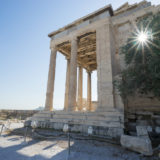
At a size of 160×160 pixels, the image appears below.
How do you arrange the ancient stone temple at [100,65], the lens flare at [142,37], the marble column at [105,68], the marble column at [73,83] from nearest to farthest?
the lens flare at [142,37], the ancient stone temple at [100,65], the marble column at [105,68], the marble column at [73,83]

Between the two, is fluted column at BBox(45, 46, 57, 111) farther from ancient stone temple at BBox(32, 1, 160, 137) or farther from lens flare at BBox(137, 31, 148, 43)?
lens flare at BBox(137, 31, 148, 43)

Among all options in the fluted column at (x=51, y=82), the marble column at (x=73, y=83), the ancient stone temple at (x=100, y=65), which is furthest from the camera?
the fluted column at (x=51, y=82)

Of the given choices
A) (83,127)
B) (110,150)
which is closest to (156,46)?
(110,150)

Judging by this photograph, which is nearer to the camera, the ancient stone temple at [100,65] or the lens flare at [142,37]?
the lens flare at [142,37]

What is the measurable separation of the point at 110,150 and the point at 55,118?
6.47 m

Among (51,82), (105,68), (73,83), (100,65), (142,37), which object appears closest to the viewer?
(142,37)

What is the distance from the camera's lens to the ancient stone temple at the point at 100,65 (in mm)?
8719

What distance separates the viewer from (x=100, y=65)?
11.3 metres

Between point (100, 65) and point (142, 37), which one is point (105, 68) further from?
point (142, 37)

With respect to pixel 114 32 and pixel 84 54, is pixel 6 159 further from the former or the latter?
pixel 84 54

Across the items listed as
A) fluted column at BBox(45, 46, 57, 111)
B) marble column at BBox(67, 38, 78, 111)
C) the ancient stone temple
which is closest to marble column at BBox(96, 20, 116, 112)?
the ancient stone temple

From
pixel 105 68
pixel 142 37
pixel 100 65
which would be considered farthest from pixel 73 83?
pixel 142 37

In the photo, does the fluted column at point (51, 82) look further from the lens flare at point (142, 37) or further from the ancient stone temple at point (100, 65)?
the lens flare at point (142, 37)

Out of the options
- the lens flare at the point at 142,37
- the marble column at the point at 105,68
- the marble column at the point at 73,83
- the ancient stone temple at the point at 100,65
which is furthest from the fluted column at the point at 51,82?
the lens flare at the point at 142,37
